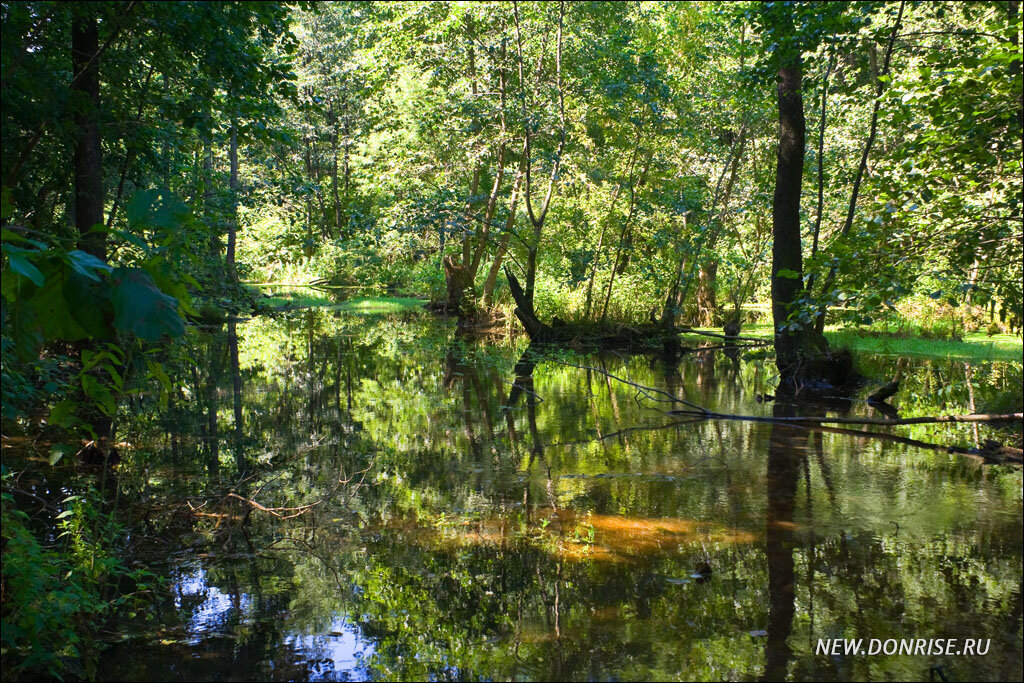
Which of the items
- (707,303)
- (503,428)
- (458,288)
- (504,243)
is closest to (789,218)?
(503,428)

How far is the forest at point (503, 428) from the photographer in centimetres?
324

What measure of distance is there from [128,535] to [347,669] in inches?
80.9

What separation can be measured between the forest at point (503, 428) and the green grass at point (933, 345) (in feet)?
0.45

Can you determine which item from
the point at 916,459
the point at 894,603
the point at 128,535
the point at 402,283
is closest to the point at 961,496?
the point at 916,459

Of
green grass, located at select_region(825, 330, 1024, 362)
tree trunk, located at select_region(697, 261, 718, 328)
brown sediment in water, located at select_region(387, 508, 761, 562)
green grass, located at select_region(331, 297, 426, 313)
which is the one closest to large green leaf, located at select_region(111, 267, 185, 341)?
→ brown sediment in water, located at select_region(387, 508, 761, 562)

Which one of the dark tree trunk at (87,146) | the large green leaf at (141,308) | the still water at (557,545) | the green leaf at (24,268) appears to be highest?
the dark tree trunk at (87,146)

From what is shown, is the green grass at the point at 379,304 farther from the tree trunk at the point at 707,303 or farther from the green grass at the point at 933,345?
the green grass at the point at 933,345

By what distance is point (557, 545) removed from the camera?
4629mm

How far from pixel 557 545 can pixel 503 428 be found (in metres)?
3.63

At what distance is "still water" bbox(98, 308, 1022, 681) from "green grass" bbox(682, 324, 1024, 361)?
478cm

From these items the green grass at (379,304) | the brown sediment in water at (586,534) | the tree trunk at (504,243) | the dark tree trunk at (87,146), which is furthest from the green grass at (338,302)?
the brown sediment in water at (586,534)

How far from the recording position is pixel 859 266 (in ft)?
22.9

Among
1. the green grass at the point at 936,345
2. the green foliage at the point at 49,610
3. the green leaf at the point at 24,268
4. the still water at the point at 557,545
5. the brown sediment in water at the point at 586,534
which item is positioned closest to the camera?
the green leaf at the point at 24,268

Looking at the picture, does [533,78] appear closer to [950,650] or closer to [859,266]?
[859,266]
